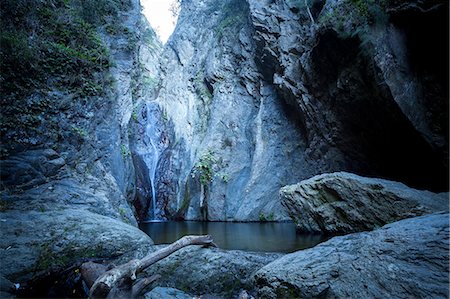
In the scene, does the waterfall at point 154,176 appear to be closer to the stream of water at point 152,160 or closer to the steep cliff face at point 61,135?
the stream of water at point 152,160

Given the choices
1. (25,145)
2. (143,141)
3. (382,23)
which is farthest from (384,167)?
(143,141)

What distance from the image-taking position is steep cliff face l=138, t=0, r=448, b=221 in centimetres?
808

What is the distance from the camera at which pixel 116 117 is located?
11.0 meters

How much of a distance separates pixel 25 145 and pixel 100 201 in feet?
8.78

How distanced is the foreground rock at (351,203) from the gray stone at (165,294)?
5058 millimetres

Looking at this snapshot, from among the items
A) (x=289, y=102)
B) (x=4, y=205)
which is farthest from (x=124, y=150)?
(x=289, y=102)

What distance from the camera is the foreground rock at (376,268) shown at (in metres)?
2.46

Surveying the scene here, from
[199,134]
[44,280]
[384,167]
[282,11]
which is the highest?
[282,11]

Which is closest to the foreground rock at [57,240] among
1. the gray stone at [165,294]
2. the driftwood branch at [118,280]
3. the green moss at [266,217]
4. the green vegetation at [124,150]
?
the driftwood branch at [118,280]

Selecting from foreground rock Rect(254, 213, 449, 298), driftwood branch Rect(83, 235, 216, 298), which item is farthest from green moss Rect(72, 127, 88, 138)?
foreground rock Rect(254, 213, 449, 298)

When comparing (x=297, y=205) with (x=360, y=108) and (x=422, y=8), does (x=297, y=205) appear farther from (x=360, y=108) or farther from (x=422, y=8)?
(x=422, y=8)

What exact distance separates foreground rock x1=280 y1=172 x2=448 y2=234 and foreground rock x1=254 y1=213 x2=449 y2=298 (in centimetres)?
306

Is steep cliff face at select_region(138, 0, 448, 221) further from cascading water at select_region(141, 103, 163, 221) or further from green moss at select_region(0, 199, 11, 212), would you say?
green moss at select_region(0, 199, 11, 212)

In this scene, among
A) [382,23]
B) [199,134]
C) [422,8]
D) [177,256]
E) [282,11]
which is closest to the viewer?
[177,256]
